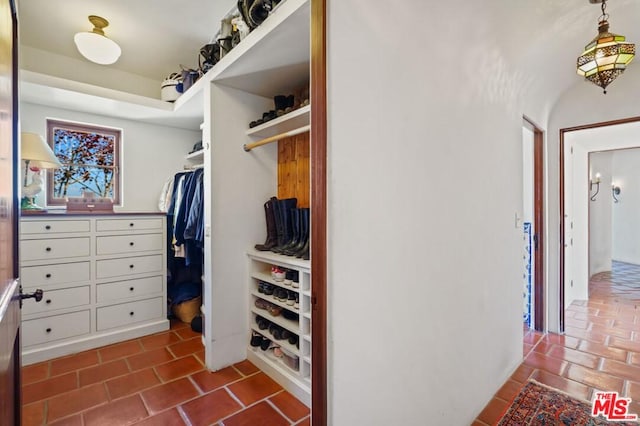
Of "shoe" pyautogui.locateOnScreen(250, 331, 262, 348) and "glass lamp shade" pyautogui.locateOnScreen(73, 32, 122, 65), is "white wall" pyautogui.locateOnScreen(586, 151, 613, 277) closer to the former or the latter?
"shoe" pyautogui.locateOnScreen(250, 331, 262, 348)

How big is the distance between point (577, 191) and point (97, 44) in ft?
17.3

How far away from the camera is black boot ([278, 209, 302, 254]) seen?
2.09 m

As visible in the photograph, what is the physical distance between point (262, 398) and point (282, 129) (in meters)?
1.84

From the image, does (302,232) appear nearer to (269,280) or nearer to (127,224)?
(269,280)

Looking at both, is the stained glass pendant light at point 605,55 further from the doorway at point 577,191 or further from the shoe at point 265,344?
the shoe at point 265,344


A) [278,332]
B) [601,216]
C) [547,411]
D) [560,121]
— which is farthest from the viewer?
[601,216]

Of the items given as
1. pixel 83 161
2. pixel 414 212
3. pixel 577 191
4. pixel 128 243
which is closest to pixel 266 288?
pixel 414 212

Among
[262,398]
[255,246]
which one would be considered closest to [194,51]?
[255,246]

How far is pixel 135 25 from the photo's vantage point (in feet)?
7.57

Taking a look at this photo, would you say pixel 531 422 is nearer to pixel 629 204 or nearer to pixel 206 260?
pixel 206 260

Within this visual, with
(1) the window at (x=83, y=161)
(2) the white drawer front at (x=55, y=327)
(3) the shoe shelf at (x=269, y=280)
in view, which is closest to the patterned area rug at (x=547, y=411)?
(3) the shoe shelf at (x=269, y=280)

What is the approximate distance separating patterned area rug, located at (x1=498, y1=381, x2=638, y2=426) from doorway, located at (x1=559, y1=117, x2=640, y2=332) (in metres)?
1.28

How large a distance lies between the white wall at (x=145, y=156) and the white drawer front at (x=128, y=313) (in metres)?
1.08

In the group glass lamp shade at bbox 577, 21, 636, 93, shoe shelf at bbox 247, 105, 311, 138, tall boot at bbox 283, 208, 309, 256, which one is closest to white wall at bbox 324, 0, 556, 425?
glass lamp shade at bbox 577, 21, 636, 93
